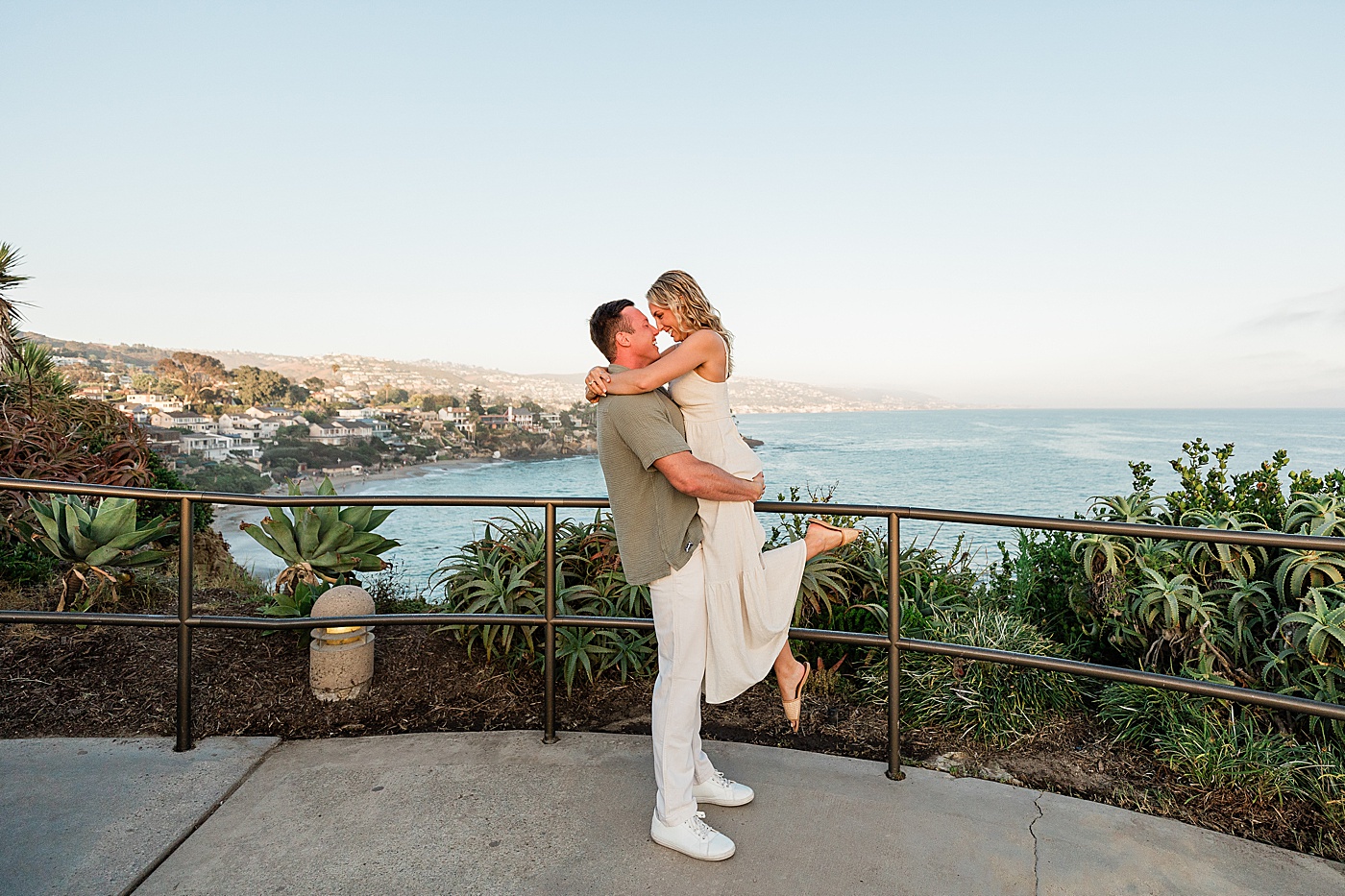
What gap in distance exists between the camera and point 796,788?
2.74 metres

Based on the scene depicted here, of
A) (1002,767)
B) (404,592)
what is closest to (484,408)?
(404,592)

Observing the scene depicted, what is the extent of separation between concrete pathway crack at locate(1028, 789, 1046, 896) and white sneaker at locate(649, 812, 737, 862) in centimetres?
85

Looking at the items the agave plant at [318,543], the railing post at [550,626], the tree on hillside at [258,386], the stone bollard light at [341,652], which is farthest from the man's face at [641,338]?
the tree on hillside at [258,386]

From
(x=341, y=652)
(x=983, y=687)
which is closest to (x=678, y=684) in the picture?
(x=983, y=687)

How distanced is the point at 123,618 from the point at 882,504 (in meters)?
2.81

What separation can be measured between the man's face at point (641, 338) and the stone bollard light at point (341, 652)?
2119 millimetres

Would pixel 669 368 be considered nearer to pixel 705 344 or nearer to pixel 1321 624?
pixel 705 344

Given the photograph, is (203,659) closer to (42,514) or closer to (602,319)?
(42,514)

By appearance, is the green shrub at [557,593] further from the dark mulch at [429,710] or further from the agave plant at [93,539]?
the agave plant at [93,539]

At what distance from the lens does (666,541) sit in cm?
235

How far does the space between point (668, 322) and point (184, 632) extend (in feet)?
7.27

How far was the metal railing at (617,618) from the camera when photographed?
93.7 inches

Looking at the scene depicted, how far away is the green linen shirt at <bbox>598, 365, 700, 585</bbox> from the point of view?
7.66ft

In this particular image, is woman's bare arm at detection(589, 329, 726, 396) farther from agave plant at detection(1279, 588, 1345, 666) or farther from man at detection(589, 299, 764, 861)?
agave plant at detection(1279, 588, 1345, 666)
